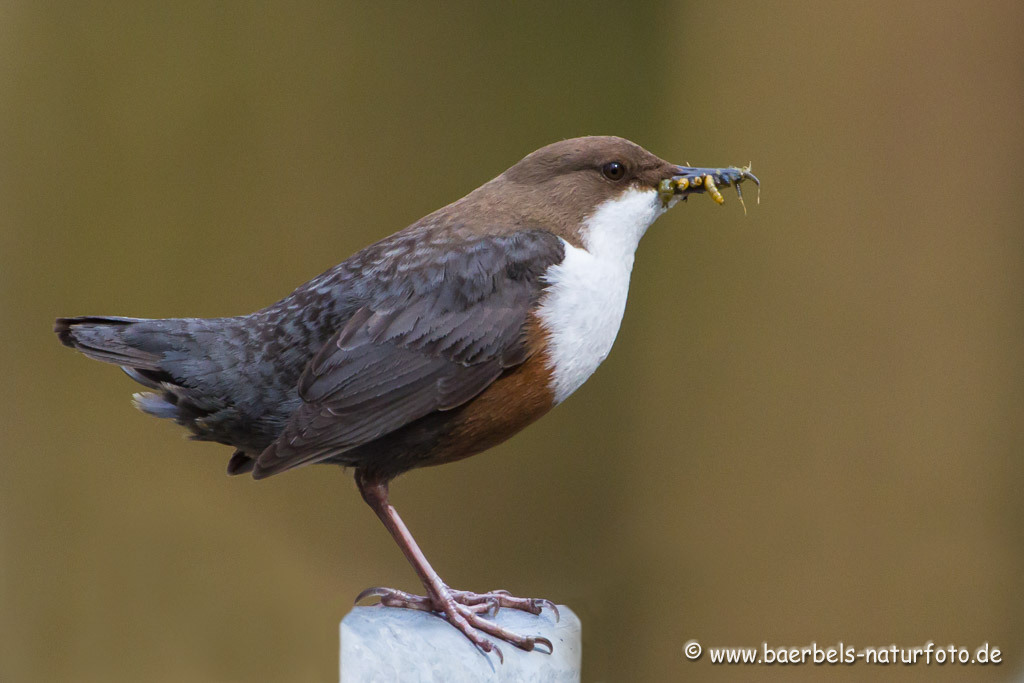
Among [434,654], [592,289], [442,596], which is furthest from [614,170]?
[434,654]

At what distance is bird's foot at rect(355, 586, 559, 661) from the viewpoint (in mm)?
1988

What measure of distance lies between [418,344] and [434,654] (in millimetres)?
613

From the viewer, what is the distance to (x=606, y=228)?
6.70ft

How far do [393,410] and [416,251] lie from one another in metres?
0.32

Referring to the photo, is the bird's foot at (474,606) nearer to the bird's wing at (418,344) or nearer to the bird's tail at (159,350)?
the bird's wing at (418,344)

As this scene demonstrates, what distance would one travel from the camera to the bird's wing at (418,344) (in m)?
1.85

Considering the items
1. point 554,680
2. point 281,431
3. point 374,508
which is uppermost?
point 281,431

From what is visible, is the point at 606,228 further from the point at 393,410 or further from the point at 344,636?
the point at 344,636

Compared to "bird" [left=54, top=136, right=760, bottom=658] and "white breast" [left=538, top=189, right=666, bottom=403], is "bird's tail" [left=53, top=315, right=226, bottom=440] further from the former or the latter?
"white breast" [left=538, top=189, right=666, bottom=403]

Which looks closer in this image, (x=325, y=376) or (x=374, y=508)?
(x=325, y=376)

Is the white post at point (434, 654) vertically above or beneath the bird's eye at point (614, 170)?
beneath

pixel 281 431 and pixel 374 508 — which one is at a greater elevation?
pixel 281 431

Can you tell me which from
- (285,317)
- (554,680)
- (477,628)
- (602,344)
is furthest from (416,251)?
(554,680)

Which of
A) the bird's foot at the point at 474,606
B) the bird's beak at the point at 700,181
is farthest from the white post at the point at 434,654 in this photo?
the bird's beak at the point at 700,181
